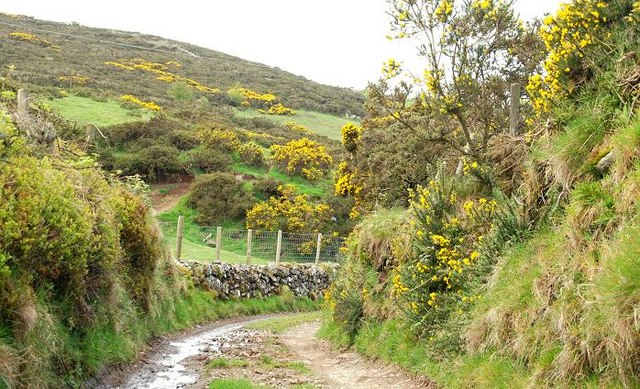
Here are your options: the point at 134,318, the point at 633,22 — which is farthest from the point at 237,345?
the point at 633,22

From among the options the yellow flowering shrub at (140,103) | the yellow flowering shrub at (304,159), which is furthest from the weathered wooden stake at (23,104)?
the yellow flowering shrub at (140,103)

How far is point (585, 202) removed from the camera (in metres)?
7.09

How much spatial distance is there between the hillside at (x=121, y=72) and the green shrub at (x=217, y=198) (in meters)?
22.8

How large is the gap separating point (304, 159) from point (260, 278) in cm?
2029

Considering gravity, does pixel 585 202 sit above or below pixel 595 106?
below

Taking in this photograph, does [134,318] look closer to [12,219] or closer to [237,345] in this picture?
[237,345]

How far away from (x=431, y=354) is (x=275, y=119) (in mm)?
62360

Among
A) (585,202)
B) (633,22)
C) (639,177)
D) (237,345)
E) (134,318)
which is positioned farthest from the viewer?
(237,345)

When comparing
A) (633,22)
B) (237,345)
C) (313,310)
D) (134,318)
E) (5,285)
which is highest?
(633,22)

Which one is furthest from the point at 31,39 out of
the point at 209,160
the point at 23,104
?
the point at 23,104

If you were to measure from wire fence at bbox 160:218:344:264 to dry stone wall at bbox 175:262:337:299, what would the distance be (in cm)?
101

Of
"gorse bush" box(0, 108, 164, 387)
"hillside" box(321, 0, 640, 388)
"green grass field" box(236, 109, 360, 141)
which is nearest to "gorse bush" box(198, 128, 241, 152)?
"green grass field" box(236, 109, 360, 141)

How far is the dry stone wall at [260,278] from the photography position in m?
22.6

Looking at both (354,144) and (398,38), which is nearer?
(398,38)
